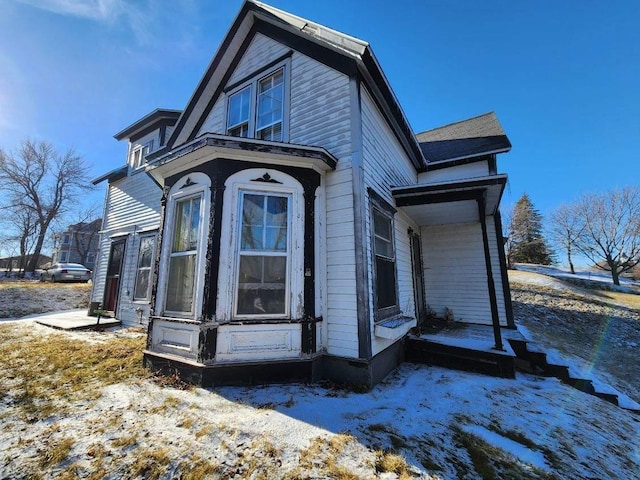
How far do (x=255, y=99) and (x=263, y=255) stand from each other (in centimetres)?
423

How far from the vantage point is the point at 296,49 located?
6074 millimetres

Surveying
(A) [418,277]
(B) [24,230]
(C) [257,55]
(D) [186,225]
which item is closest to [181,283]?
(D) [186,225]

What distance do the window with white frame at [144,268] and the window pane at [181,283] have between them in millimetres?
4513

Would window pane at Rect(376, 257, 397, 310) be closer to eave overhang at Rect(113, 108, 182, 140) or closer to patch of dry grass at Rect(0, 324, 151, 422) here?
patch of dry grass at Rect(0, 324, 151, 422)

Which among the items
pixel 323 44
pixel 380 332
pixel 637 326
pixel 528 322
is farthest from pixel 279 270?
pixel 637 326

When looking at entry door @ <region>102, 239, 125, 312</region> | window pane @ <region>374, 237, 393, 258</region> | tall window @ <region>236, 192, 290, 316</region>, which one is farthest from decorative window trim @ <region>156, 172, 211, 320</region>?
entry door @ <region>102, 239, 125, 312</region>

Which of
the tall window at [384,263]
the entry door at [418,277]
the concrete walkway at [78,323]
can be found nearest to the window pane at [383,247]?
the tall window at [384,263]

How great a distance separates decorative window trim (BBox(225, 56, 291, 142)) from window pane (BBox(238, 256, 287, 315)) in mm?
2812

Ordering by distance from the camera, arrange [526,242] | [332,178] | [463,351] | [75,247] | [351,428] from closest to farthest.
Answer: [351,428]
[332,178]
[463,351]
[526,242]
[75,247]

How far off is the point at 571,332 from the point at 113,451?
640 inches

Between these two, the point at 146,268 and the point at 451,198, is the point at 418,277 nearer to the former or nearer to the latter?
the point at 451,198

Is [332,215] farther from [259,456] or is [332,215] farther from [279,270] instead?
[259,456]

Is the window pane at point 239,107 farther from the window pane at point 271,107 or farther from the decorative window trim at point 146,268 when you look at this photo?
the decorative window trim at point 146,268

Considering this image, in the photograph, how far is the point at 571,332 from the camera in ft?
40.4
